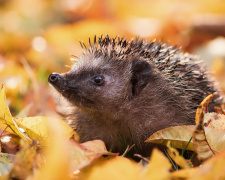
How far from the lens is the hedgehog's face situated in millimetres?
3102

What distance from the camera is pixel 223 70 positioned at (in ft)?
19.1

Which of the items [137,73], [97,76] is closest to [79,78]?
[97,76]

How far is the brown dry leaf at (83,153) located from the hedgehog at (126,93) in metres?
0.67

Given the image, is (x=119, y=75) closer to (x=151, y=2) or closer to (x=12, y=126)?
(x=12, y=126)

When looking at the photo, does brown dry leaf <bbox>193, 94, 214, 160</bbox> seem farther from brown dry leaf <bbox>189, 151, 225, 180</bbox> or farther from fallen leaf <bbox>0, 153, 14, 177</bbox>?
fallen leaf <bbox>0, 153, 14, 177</bbox>

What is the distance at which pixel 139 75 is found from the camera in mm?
3250

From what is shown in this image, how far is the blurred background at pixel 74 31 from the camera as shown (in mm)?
5047

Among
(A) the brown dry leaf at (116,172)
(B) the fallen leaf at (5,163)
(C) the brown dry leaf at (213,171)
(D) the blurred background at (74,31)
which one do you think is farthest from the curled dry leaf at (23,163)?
(D) the blurred background at (74,31)

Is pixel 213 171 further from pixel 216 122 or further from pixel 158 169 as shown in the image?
pixel 216 122

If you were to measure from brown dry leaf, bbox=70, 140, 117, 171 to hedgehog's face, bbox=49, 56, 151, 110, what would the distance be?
2.31 ft

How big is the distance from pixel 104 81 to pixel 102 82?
19 mm

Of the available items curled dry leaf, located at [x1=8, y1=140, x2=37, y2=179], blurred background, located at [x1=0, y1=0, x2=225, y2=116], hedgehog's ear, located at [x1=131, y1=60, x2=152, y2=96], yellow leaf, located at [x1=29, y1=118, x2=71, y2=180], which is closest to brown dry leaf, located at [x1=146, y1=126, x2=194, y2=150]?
hedgehog's ear, located at [x1=131, y1=60, x2=152, y2=96]

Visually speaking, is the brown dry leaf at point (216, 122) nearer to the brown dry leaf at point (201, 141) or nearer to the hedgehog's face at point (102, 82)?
the brown dry leaf at point (201, 141)

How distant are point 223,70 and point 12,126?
3829 mm
